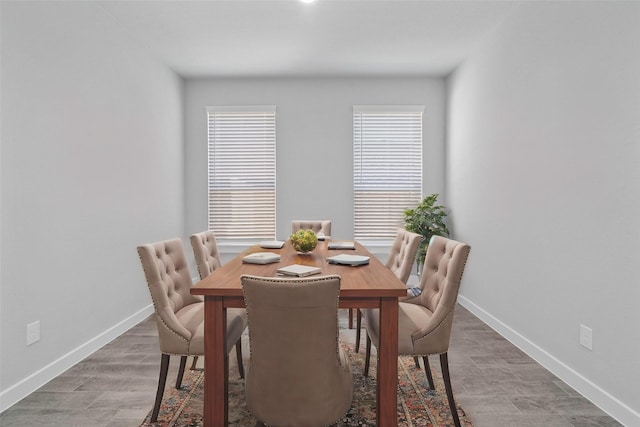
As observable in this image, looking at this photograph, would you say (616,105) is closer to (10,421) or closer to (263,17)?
(263,17)

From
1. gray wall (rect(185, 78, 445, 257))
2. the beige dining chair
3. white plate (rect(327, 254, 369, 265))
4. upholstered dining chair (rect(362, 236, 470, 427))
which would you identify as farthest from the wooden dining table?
gray wall (rect(185, 78, 445, 257))

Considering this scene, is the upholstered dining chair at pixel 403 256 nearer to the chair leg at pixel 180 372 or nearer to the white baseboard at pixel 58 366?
the chair leg at pixel 180 372

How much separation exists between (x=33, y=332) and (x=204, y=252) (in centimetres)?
119

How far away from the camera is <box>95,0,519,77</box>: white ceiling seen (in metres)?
3.13

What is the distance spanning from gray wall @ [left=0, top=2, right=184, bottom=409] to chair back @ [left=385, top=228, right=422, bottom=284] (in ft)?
8.33

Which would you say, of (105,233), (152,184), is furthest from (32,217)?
(152,184)

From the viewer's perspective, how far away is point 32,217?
231cm

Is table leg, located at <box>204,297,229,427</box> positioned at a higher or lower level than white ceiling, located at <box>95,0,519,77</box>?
lower

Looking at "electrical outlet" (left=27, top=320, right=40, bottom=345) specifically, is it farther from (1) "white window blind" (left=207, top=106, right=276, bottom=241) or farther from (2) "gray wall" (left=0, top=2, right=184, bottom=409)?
(1) "white window blind" (left=207, top=106, right=276, bottom=241)

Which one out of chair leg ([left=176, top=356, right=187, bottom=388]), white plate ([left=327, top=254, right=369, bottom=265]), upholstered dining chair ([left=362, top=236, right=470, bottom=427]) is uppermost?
white plate ([left=327, top=254, right=369, bottom=265])

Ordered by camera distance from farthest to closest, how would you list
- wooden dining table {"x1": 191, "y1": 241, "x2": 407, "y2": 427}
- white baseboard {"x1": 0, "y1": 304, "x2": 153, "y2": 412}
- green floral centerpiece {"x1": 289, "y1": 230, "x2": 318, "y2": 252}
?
green floral centerpiece {"x1": 289, "y1": 230, "x2": 318, "y2": 252} < white baseboard {"x1": 0, "y1": 304, "x2": 153, "y2": 412} < wooden dining table {"x1": 191, "y1": 241, "x2": 407, "y2": 427}

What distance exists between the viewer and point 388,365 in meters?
1.61

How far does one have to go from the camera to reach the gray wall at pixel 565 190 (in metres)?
2.00

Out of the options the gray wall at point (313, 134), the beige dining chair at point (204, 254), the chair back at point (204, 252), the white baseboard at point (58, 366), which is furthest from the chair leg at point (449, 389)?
the gray wall at point (313, 134)
